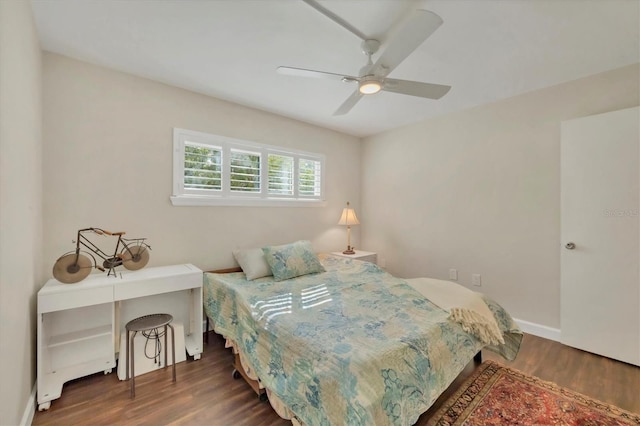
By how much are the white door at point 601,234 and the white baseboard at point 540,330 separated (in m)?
0.08

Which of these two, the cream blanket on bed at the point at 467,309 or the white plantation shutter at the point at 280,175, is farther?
the white plantation shutter at the point at 280,175

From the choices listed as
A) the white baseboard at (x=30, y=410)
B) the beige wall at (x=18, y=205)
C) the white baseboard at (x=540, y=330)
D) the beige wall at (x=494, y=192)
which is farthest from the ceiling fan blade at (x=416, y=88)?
the white baseboard at (x=30, y=410)

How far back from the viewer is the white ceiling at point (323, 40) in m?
1.65

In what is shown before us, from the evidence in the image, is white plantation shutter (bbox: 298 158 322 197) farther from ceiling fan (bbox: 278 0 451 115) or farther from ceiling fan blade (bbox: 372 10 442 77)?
ceiling fan blade (bbox: 372 10 442 77)

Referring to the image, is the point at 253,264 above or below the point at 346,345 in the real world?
above

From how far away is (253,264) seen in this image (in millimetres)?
2775

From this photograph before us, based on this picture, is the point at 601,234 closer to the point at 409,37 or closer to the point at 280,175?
the point at 409,37

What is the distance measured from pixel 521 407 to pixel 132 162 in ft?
11.6

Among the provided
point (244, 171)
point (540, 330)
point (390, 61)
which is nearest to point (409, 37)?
point (390, 61)

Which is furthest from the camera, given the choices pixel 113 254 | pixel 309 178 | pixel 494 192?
pixel 309 178

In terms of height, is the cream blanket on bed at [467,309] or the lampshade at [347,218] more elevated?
the lampshade at [347,218]

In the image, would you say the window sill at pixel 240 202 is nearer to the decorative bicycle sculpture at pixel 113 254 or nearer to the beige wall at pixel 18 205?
the decorative bicycle sculpture at pixel 113 254

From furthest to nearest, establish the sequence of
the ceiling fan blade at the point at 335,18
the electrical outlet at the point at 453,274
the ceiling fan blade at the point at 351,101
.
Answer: the electrical outlet at the point at 453,274
the ceiling fan blade at the point at 351,101
the ceiling fan blade at the point at 335,18

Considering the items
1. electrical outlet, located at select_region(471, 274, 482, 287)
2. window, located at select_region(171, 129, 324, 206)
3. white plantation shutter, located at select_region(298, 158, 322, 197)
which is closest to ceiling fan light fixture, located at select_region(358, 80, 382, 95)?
window, located at select_region(171, 129, 324, 206)
